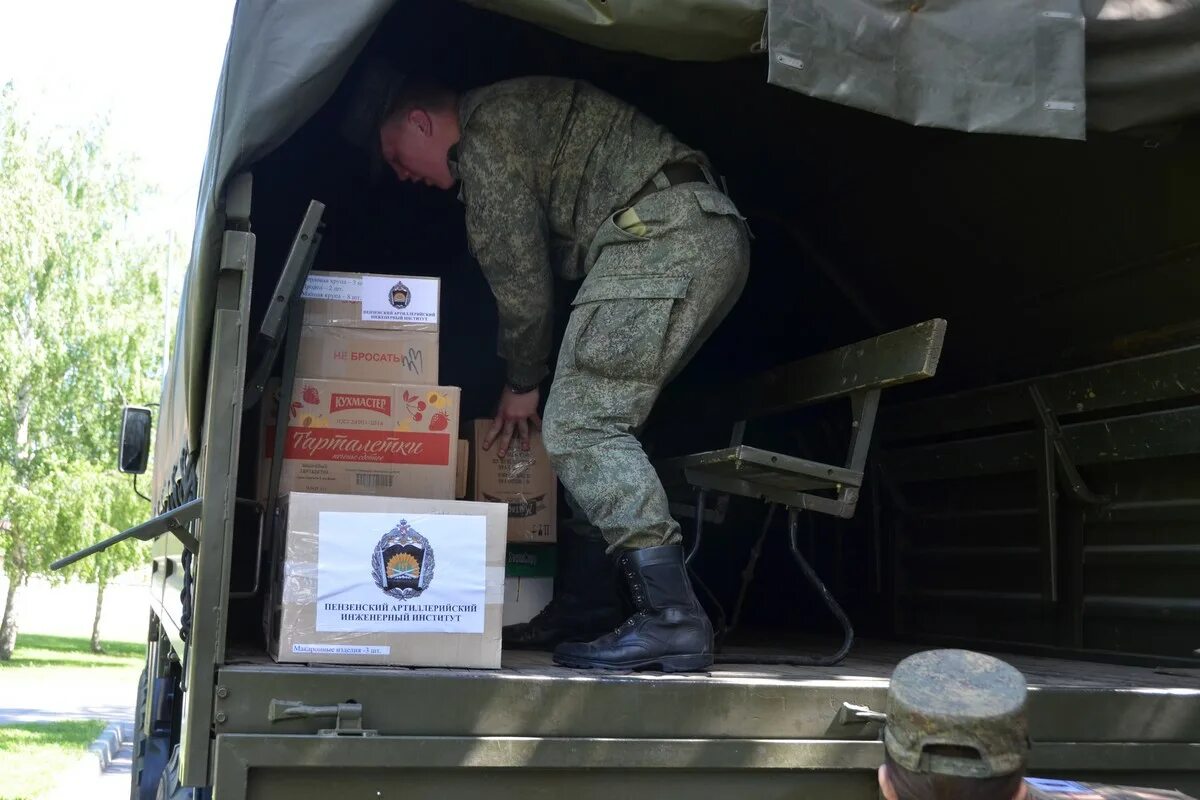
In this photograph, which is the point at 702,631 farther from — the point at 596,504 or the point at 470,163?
the point at 470,163

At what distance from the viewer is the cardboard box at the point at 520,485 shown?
341 cm

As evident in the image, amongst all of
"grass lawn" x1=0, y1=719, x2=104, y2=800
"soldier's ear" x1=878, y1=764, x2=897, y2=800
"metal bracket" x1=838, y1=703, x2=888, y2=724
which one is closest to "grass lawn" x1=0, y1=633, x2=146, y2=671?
"grass lawn" x1=0, y1=719, x2=104, y2=800

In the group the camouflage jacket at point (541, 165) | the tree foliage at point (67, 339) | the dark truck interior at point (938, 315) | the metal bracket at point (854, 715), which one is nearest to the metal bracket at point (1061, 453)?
the dark truck interior at point (938, 315)

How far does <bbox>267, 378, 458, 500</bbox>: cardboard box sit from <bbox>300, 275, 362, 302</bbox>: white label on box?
210 mm

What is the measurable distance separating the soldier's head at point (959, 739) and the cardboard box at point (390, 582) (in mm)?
1320

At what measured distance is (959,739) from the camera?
1.19m

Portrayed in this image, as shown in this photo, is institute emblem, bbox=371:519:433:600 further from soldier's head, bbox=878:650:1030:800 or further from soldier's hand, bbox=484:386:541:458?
soldier's head, bbox=878:650:1030:800

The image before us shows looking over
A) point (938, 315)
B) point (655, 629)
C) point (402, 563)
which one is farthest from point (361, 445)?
point (938, 315)

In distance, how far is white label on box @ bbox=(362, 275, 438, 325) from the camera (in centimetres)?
294

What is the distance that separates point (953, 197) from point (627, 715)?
2299 mm

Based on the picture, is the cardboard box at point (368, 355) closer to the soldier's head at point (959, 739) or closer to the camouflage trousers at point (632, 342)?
the camouflage trousers at point (632, 342)

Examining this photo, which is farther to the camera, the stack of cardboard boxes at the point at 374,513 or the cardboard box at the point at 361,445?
the cardboard box at the point at 361,445

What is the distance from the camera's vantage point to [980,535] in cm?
420

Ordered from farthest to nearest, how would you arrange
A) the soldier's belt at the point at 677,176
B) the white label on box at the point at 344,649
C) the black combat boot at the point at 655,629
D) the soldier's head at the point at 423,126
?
the soldier's head at the point at 423,126, the soldier's belt at the point at 677,176, the black combat boot at the point at 655,629, the white label on box at the point at 344,649
